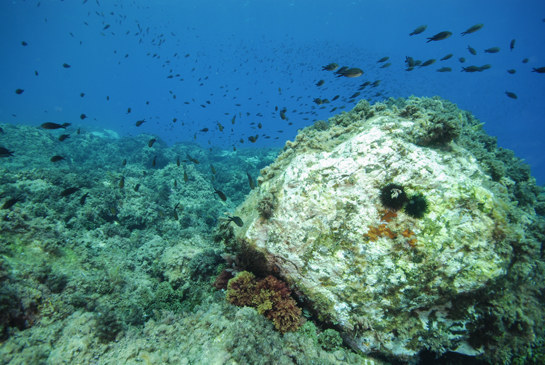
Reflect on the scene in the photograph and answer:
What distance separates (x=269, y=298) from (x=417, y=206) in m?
3.42

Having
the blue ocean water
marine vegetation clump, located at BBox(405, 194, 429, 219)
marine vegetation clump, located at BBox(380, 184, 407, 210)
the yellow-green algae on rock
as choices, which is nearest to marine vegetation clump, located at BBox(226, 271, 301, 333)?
the yellow-green algae on rock

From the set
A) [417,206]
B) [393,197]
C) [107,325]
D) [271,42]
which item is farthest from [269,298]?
[271,42]

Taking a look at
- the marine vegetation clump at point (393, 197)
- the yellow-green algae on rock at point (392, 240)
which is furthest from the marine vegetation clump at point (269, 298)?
the marine vegetation clump at point (393, 197)

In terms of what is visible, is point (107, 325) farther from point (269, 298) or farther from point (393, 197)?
point (393, 197)

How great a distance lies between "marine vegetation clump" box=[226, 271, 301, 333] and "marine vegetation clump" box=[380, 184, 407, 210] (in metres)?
2.72

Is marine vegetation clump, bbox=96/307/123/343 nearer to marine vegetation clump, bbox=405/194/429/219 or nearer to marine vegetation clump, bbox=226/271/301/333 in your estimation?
marine vegetation clump, bbox=226/271/301/333

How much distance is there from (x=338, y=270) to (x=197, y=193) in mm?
11535

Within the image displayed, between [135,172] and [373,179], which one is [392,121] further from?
[135,172]

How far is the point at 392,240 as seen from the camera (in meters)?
3.92

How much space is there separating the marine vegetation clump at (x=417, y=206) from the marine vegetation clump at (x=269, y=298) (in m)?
2.93

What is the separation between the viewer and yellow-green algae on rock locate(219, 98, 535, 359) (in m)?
3.70

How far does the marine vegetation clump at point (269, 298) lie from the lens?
4164mm

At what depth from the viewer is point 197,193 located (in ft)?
45.0

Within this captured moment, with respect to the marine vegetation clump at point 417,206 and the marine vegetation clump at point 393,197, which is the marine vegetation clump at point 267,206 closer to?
the marine vegetation clump at point 393,197
